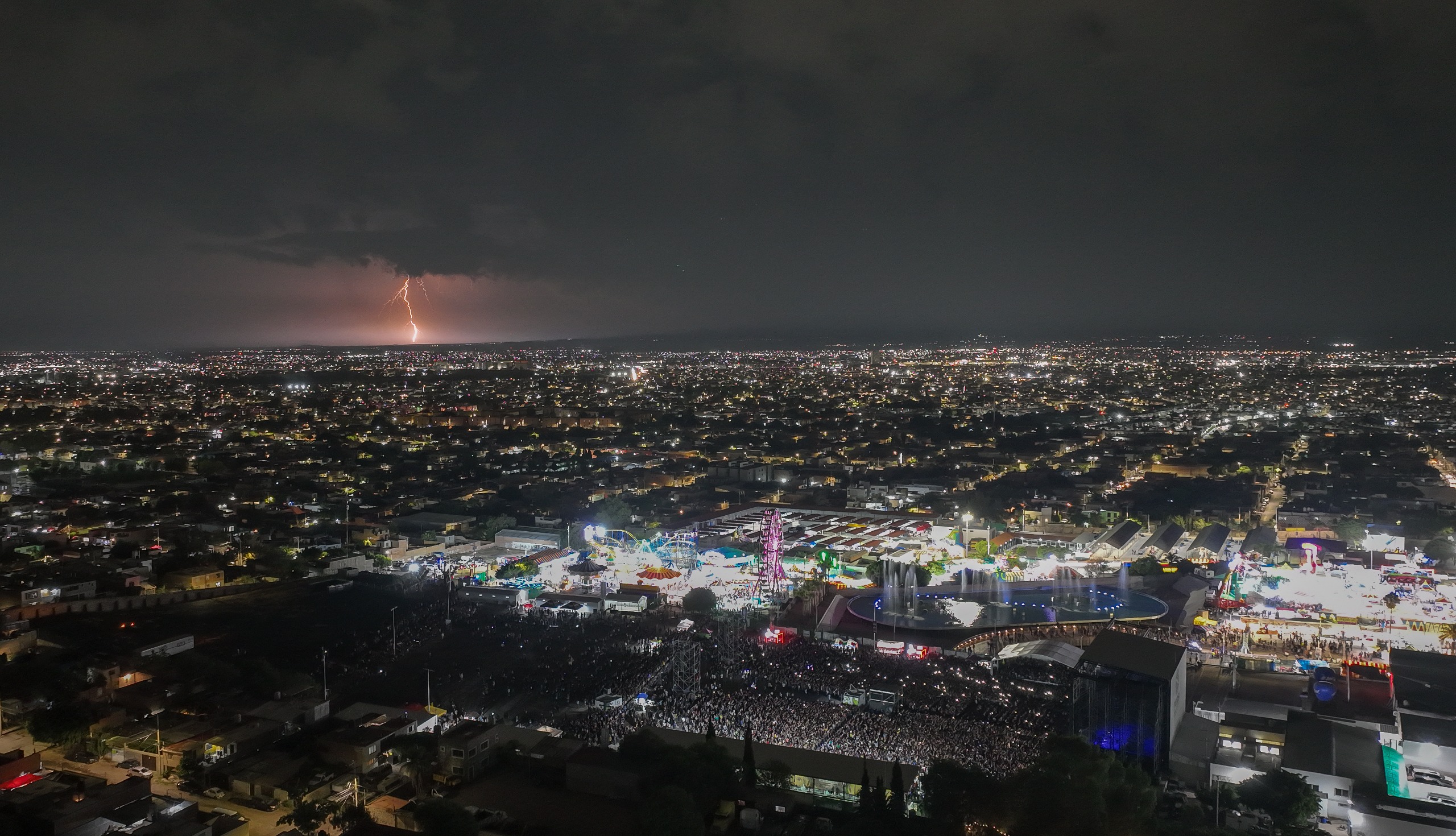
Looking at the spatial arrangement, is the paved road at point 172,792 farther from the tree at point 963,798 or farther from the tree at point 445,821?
the tree at point 963,798

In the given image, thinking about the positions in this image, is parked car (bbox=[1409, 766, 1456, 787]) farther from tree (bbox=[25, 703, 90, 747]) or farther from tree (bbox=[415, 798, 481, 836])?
tree (bbox=[25, 703, 90, 747])

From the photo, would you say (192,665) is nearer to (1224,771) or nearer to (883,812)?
(883,812)

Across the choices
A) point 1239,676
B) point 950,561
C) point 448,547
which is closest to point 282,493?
point 448,547

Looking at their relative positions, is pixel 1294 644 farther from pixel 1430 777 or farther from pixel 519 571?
pixel 519 571

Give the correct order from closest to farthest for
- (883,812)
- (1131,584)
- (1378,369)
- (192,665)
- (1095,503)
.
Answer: (883,812) → (192,665) → (1131,584) → (1095,503) → (1378,369)

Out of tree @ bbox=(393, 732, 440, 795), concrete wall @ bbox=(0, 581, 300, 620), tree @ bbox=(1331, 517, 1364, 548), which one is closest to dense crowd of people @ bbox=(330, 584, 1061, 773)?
tree @ bbox=(393, 732, 440, 795)
